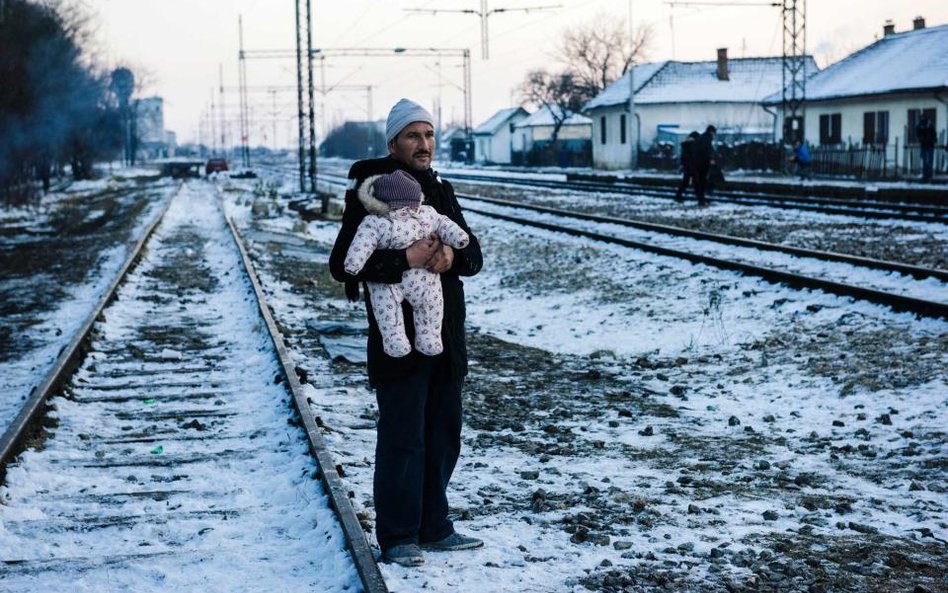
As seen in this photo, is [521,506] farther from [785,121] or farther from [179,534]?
[785,121]

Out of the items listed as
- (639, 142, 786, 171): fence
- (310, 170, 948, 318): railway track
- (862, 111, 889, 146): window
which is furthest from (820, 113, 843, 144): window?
(310, 170, 948, 318): railway track

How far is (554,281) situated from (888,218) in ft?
27.9

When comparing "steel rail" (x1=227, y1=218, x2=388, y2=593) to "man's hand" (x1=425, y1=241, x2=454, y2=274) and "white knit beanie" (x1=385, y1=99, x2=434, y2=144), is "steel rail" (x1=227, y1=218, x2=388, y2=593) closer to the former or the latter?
"man's hand" (x1=425, y1=241, x2=454, y2=274)

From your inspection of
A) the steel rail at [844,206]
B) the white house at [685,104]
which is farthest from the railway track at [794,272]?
the white house at [685,104]

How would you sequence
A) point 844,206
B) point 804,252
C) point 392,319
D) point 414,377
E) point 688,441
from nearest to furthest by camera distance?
1. point 392,319
2. point 414,377
3. point 688,441
4. point 804,252
5. point 844,206

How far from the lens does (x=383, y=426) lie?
4672mm

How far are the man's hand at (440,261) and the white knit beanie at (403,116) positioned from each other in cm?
50

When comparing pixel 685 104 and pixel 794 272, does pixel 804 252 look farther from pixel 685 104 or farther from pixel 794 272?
pixel 685 104

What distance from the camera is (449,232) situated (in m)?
4.49

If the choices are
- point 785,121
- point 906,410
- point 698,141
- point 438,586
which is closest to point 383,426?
point 438,586

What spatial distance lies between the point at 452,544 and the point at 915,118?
38.1 metres

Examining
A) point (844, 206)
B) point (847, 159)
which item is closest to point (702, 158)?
point (844, 206)

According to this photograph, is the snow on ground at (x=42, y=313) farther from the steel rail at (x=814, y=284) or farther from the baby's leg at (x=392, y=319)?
the steel rail at (x=814, y=284)

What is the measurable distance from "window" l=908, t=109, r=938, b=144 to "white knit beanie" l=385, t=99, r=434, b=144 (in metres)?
36.3
